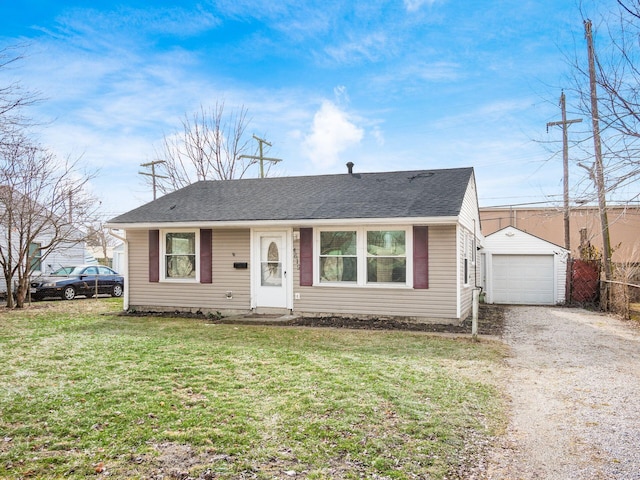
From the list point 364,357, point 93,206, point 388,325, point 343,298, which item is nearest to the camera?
point 364,357

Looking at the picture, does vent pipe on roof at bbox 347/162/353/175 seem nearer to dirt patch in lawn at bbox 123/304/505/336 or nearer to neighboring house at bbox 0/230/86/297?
dirt patch in lawn at bbox 123/304/505/336

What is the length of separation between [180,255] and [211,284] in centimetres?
123

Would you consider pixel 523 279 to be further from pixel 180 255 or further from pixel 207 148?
pixel 207 148

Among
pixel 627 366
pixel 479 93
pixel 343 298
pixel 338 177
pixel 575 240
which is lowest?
pixel 627 366

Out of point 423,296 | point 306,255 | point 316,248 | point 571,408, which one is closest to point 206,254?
point 306,255

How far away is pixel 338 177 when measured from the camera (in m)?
13.3

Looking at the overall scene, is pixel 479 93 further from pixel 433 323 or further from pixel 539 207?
pixel 539 207

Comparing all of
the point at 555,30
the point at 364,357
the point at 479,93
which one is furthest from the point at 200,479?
the point at 479,93

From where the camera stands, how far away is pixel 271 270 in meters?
11.4

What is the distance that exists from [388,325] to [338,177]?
525 cm

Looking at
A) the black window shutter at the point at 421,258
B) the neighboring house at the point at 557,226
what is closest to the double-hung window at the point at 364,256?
the black window shutter at the point at 421,258

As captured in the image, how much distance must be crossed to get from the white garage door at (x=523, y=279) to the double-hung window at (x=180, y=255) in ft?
34.5

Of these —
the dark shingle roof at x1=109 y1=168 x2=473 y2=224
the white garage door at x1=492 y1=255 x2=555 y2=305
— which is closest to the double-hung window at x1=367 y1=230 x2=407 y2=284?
the dark shingle roof at x1=109 y1=168 x2=473 y2=224

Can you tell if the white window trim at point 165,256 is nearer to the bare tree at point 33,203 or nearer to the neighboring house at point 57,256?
the bare tree at point 33,203
